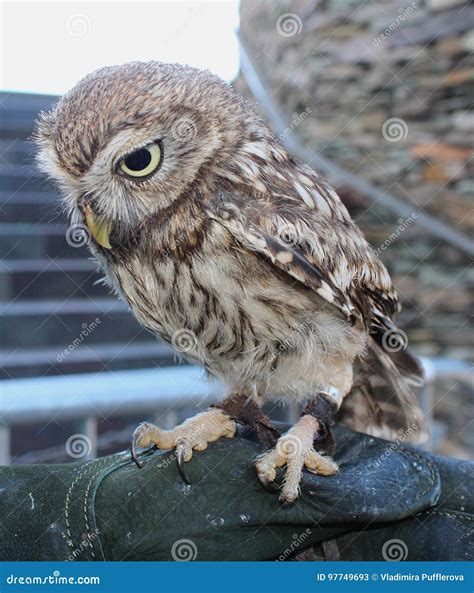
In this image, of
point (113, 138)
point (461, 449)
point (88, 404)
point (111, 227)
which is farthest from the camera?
point (461, 449)

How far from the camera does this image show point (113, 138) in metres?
1.27

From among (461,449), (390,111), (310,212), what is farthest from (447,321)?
(310,212)

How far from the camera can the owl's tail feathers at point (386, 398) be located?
193cm

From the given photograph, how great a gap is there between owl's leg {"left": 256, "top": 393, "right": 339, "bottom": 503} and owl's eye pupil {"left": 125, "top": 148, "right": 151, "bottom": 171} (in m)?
0.68

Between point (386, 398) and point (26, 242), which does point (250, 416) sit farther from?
point (26, 242)

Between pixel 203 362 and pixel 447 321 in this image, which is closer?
pixel 203 362

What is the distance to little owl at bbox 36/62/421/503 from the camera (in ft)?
4.42

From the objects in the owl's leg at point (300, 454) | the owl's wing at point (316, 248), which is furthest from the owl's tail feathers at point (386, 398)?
the owl's leg at point (300, 454)

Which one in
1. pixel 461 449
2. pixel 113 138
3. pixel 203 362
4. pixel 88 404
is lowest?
pixel 461 449

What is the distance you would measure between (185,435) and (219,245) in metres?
0.43

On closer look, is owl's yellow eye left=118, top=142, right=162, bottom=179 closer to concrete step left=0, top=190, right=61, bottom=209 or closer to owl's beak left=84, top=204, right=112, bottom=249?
owl's beak left=84, top=204, right=112, bottom=249

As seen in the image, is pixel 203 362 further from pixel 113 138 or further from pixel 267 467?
pixel 113 138

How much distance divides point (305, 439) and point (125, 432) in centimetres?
140

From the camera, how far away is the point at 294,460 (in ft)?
4.96
